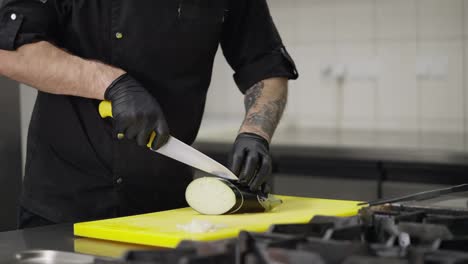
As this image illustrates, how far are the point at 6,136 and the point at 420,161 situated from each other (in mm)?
1369

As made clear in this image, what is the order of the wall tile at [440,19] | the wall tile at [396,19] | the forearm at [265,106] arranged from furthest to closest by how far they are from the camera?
the wall tile at [396,19] < the wall tile at [440,19] < the forearm at [265,106]

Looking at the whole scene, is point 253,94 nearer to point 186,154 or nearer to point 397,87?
point 186,154

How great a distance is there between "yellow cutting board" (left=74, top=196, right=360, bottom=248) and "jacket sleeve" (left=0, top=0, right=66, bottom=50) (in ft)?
1.37

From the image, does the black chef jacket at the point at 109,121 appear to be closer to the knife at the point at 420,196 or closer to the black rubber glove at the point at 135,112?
the black rubber glove at the point at 135,112

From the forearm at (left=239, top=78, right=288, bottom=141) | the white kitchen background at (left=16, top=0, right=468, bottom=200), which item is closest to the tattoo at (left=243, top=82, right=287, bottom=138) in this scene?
the forearm at (left=239, top=78, right=288, bottom=141)

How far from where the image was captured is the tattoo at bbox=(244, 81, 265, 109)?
77.3 inches

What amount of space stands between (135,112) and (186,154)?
0.17 m

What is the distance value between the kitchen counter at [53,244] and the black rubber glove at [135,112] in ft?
0.79

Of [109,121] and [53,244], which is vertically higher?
[109,121]

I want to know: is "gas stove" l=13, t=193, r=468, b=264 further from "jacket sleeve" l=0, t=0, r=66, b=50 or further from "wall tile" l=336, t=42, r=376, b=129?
"wall tile" l=336, t=42, r=376, b=129

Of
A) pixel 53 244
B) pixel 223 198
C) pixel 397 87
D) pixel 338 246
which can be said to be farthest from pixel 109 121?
pixel 397 87

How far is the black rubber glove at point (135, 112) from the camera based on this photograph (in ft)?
5.06

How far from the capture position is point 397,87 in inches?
138

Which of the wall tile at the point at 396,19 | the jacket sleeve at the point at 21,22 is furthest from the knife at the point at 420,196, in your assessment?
the wall tile at the point at 396,19
